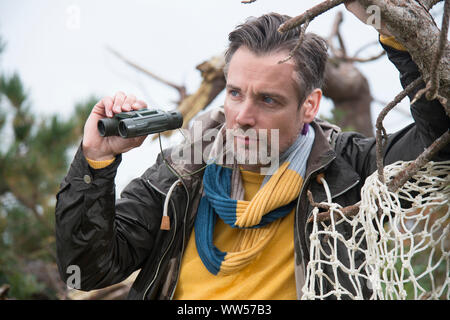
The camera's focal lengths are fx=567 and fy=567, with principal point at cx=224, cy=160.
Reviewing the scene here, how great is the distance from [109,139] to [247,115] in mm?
496

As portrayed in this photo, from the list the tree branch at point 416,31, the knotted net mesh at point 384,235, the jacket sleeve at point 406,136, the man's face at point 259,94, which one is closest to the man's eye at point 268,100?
the man's face at point 259,94

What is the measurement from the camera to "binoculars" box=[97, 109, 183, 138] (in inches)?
71.3

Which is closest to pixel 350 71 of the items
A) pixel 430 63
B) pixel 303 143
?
pixel 303 143

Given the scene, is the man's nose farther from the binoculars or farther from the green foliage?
the green foliage

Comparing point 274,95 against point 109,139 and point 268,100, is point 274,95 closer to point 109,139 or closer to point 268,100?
point 268,100

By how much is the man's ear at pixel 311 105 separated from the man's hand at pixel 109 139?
2.16 feet

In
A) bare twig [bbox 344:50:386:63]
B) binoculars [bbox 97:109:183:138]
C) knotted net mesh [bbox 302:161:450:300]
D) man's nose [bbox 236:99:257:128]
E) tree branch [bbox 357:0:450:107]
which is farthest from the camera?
bare twig [bbox 344:50:386:63]

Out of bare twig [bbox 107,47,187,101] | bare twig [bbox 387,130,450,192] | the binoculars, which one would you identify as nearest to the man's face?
the binoculars

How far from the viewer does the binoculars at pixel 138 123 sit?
5.94 feet

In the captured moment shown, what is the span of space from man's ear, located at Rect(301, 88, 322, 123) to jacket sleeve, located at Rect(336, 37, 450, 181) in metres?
0.15

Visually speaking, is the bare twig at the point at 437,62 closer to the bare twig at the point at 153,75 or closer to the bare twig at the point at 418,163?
the bare twig at the point at 418,163

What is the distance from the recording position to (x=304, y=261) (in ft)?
6.54

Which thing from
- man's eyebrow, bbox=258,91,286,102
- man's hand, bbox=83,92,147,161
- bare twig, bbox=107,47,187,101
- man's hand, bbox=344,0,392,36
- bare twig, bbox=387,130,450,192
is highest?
bare twig, bbox=107,47,187,101

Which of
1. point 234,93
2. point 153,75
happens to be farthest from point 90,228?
point 153,75
